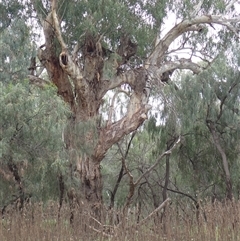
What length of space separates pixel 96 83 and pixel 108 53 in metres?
1.01

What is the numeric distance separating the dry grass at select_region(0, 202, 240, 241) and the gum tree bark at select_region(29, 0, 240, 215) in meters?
6.20

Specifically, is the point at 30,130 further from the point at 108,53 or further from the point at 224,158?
the point at 224,158

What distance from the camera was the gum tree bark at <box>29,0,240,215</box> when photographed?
14.4 m

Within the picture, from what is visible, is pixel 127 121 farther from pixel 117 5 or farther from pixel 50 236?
pixel 50 236

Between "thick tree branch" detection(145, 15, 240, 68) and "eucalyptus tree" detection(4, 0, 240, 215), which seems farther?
"thick tree branch" detection(145, 15, 240, 68)

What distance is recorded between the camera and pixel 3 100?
10406 mm

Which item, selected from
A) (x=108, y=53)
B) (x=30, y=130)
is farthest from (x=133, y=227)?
(x=108, y=53)

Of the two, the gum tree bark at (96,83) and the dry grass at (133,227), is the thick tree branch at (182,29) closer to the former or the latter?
Result: the gum tree bark at (96,83)

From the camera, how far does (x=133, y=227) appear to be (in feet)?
24.1

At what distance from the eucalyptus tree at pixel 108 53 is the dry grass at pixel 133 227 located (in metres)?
5.27

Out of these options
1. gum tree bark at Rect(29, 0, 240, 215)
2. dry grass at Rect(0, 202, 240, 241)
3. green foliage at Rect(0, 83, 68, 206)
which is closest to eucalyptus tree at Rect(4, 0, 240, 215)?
gum tree bark at Rect(29, 0, 240, 215)

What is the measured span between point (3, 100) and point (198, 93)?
22.4 ft

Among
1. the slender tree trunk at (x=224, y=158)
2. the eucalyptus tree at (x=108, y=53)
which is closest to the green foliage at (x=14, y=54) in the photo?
the eucalyptus tree at (x=108, y=53)

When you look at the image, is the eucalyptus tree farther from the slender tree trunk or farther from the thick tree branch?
the slender tree trunk
